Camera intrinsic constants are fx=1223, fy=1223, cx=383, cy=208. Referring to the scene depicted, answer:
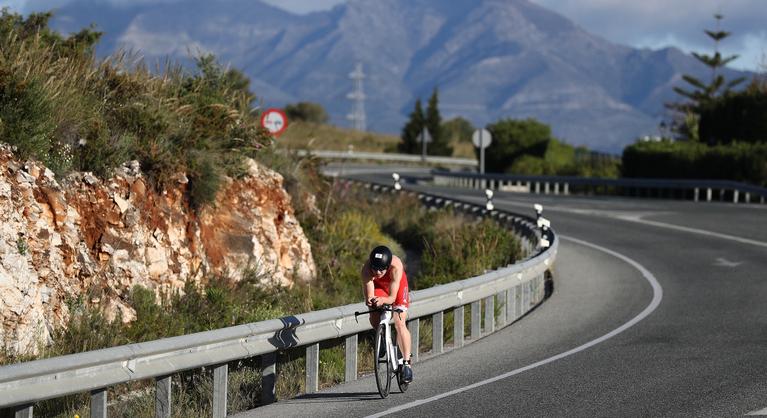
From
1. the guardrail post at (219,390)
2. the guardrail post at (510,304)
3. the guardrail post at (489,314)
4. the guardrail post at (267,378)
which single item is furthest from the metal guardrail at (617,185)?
the guardrail post at (219,390)

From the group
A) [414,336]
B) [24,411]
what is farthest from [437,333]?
[24,411]

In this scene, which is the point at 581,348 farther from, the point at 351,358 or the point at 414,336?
the point at 351,358

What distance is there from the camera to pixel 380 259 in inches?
402

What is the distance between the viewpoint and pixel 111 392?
35.1 feet

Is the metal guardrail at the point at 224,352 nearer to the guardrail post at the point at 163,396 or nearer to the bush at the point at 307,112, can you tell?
the guardrail post at the point at 163,396

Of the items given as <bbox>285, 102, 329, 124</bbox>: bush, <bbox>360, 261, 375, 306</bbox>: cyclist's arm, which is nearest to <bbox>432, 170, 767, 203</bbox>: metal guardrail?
<bbox>360, 261, 375, 306</bbox>: cyclist's arm

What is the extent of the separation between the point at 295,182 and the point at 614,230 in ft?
39.1

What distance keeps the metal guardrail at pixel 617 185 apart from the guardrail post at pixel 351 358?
95.4 feet

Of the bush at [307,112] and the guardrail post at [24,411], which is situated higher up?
the bush at [307,112]

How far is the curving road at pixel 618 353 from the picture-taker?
→ 10.0 metres

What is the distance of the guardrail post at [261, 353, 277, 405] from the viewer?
1041 cm

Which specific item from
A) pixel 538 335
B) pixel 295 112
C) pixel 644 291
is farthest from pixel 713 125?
pixel 295 112

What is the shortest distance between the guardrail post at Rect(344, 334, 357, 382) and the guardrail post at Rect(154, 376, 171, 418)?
2.62 meters

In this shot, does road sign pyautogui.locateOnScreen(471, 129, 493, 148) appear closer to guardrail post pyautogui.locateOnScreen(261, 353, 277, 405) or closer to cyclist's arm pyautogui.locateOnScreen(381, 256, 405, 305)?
cyclist's arm pyautogui.locateOnScreen(381, 256, 405, 305)
